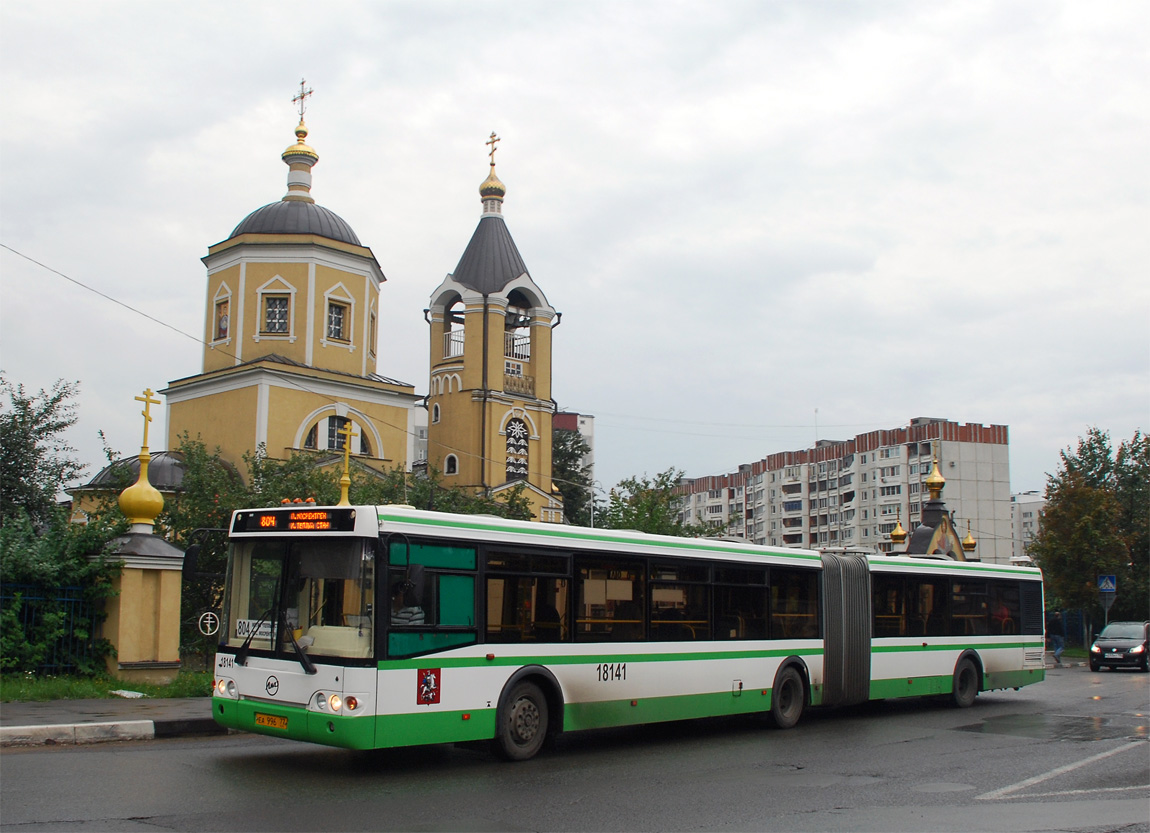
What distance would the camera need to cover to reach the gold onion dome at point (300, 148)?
41562mm

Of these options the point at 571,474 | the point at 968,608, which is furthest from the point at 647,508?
the point at 571,474

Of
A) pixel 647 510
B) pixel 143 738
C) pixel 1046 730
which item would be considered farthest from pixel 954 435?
pixel 143 738

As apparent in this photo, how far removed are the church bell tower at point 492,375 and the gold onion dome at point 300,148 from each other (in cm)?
1332

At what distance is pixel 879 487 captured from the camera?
4247 inches

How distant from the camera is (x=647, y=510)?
132 feet

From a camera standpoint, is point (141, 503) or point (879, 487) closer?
point (141, 503)

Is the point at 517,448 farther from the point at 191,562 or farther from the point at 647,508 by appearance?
the point at 191,562

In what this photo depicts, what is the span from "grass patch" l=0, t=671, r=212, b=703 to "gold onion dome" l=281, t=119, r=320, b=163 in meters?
28.4

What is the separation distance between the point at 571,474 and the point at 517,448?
2022 cm

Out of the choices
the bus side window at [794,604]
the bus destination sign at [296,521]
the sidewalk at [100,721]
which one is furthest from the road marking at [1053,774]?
the sidewalk at [100,721]

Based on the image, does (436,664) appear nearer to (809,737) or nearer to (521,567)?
(521,567)

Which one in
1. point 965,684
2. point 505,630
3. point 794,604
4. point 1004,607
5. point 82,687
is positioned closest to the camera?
point 505,630

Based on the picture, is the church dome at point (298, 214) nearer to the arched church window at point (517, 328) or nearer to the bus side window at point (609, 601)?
the arched church window at point (517, 328)

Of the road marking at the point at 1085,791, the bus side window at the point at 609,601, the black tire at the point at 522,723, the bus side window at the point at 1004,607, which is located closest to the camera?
the road marking at the point at 1085,791
